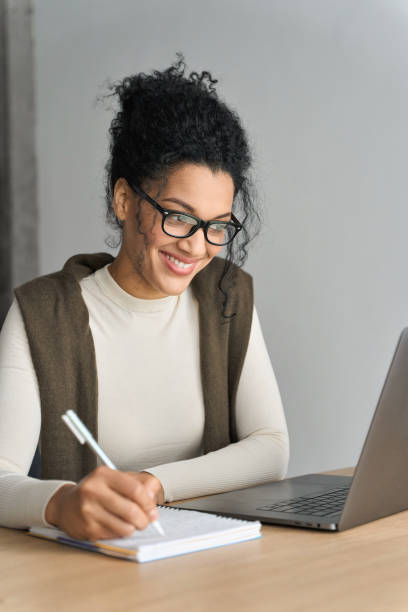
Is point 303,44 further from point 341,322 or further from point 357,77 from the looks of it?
point 341,322

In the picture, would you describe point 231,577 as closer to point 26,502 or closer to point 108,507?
point 108,507

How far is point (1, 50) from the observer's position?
3.49 metres

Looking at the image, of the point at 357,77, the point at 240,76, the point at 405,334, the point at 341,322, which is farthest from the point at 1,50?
the point at 405,334

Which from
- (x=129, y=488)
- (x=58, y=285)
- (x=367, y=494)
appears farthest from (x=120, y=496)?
(x=58, y=285)

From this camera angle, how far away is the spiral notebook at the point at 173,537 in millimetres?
866

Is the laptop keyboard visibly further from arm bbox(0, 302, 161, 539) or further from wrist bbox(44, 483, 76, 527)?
wrist bbox(44, 483, 76, 527)

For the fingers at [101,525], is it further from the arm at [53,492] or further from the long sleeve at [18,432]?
the long sleeve at [18,432]

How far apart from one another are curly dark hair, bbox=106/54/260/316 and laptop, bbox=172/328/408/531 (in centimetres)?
69

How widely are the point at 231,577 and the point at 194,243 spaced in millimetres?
828

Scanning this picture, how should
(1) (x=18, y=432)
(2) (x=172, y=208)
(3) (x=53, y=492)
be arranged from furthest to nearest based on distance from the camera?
(2) (x=172, y=208)
(1) (x=18, y=432)
(3) (x=53, y=492)

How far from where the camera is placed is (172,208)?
148cm

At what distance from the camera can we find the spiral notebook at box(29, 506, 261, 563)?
2.84ft

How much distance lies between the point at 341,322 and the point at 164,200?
1.01m

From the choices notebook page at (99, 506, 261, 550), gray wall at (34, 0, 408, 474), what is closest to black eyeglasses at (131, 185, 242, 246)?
notebook page at (99, 506, 261, 550)
